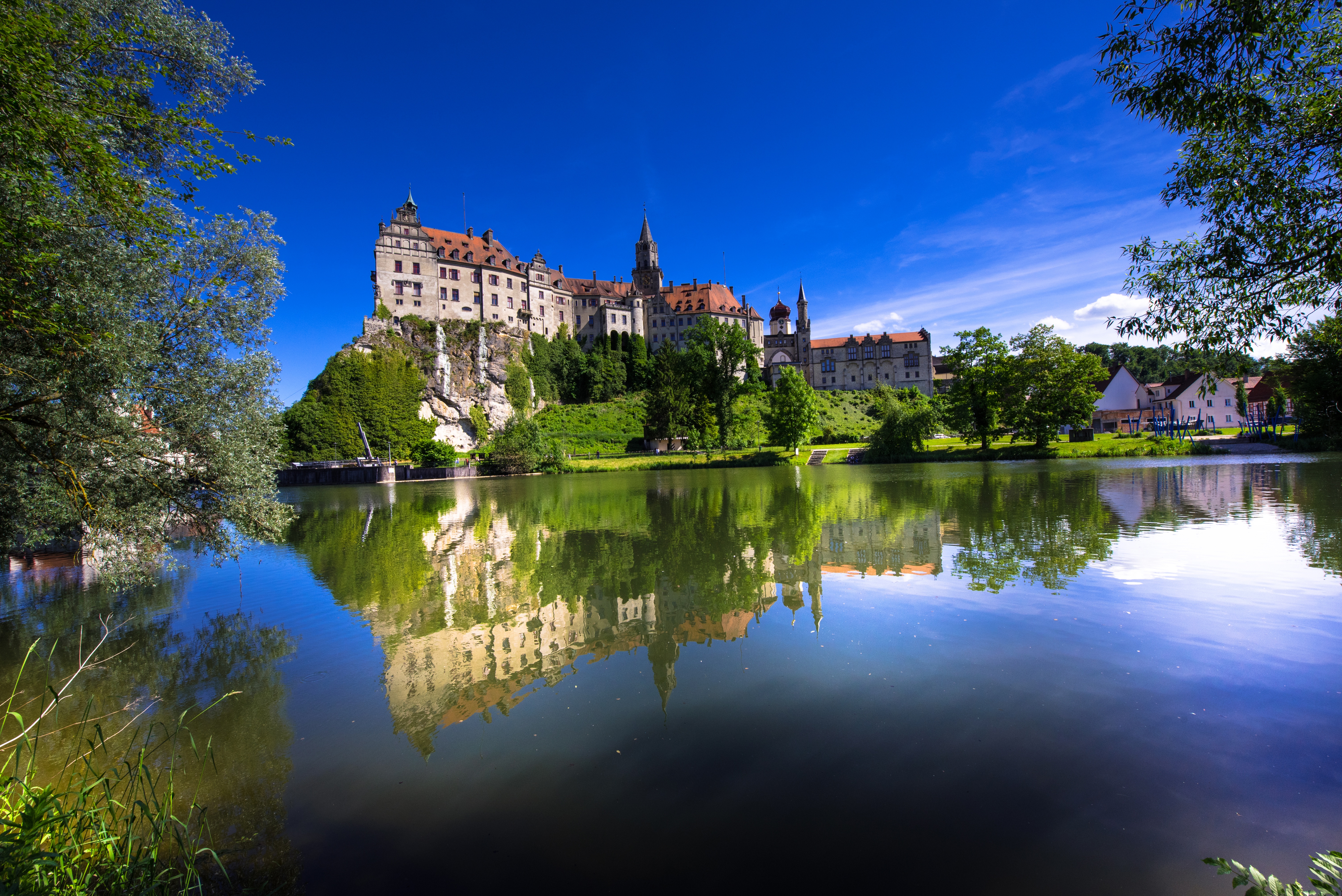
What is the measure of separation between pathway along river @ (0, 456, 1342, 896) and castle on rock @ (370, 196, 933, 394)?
64.4 m

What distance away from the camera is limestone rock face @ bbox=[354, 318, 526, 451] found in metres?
73.4

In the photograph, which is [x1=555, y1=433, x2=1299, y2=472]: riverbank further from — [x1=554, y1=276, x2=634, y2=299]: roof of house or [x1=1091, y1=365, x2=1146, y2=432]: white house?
[x1=554, y1=276, x2=634, y2=299]: roof of house

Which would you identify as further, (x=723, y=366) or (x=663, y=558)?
(x=723, y=366)

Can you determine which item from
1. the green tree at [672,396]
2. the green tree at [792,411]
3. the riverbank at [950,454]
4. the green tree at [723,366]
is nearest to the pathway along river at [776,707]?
the riverbank at [950,454]

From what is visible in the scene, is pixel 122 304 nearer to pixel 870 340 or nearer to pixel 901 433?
pixel 901 433

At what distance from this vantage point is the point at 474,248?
85.2 m

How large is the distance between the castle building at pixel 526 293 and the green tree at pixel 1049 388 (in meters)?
42.9

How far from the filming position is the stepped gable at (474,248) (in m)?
81.9

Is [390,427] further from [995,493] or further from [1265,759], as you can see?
[1265,759]

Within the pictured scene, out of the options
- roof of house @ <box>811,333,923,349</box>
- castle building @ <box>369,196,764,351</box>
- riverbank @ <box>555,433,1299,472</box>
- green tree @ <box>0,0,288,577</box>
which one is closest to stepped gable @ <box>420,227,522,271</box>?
castle building @ <box>369,196,764,351</box>

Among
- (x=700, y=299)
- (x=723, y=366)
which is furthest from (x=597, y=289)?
(x=723, y=366)

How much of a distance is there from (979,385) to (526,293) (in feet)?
217

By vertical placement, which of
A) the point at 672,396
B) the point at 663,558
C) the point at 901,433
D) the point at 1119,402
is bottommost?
the point at 663,558

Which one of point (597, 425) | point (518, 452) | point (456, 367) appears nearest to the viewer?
point (518, 452)
